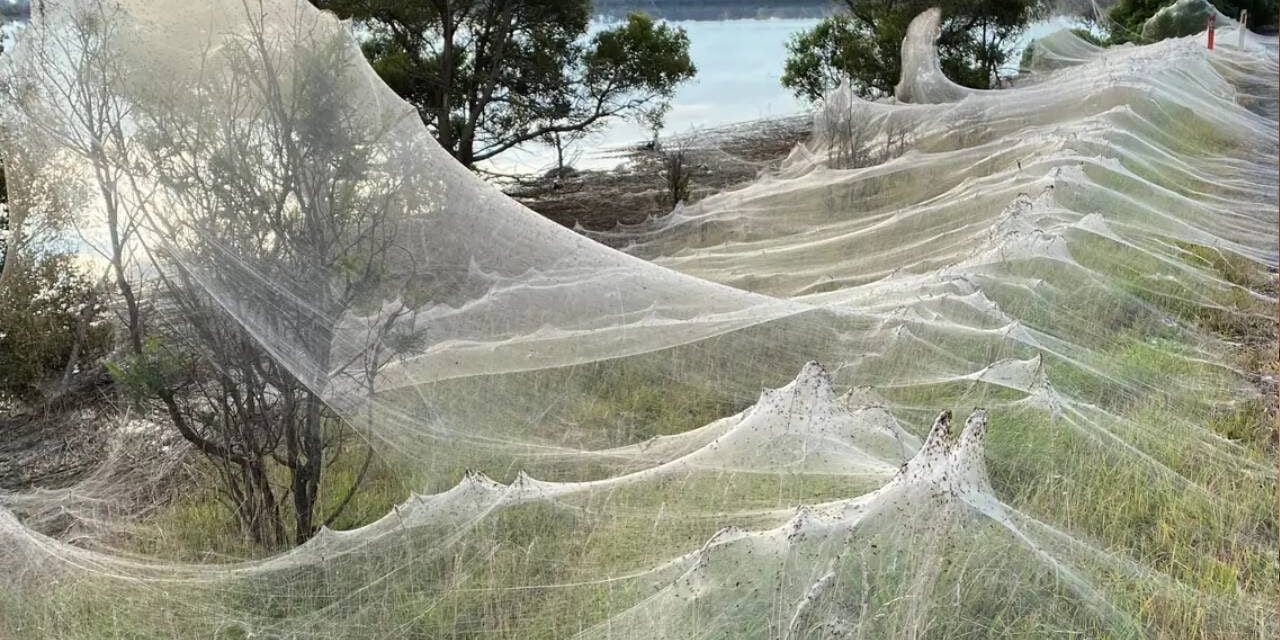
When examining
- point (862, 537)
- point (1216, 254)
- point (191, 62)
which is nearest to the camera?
point (862, 537)

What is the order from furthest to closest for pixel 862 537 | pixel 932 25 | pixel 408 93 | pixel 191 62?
pixel 932 25 → pixel 408 93 → pixel 191 62 → pixel 862 537

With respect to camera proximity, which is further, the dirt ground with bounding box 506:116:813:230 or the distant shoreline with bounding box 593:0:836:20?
the distant shoreline with bounding box 593:0:836:20

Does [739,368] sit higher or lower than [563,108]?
lower

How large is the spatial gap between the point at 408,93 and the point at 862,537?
10245 millimetres

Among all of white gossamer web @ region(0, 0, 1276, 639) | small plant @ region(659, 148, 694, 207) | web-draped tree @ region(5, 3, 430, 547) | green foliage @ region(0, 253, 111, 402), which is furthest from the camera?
small plant @ region(659, 148, 694, 207)

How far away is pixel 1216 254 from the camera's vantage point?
6949 mm

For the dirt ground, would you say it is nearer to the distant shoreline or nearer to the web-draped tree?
the web-draped tree

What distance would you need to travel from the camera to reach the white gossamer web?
9.53ft

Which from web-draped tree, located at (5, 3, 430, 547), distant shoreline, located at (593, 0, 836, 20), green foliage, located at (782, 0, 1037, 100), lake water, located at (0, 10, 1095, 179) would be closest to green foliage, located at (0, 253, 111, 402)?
web-draped tree, located at (5, 3, 430, 547)

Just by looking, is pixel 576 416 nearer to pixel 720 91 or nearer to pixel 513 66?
pixel 513 66

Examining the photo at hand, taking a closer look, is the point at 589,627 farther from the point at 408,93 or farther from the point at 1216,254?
the point at 408,93

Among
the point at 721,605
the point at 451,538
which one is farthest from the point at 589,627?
the point at 451,538

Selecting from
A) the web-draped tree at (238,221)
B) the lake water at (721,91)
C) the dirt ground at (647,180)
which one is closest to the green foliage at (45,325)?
the web-draped tree at (238,221)

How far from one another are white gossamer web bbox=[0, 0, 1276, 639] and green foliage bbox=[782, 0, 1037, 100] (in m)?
11.3
